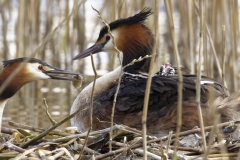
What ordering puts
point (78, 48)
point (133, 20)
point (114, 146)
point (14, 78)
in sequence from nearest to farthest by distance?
1. point (114, 146)
2. point (14, 78)
3. point (133, 20)
4. point (78, 48)

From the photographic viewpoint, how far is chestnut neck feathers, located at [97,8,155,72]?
5.96 m

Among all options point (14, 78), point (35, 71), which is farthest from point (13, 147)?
point (35, 71)

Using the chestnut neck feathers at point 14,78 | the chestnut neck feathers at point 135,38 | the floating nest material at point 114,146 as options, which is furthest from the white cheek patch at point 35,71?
the chestnut neck feathers at point 135,38

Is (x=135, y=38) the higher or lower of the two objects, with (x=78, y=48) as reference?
higher

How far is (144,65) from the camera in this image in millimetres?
5973

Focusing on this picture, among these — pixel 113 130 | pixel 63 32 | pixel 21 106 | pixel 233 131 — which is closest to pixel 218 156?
pixel 233 131

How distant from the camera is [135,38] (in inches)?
237

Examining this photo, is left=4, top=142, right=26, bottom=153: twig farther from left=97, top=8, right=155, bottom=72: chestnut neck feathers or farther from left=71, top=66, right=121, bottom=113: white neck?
left=97, top=8, right=155, bottom=72: chestnut neck feathers

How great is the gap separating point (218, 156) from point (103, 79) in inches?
77.1

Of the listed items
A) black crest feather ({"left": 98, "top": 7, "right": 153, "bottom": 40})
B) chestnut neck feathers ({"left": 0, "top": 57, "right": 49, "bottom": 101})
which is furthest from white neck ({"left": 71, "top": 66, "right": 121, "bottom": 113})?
chestnut neck feathers ({"left": 0, "top": 57, "right": 49, "bottom": 101})

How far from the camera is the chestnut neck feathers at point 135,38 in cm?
596

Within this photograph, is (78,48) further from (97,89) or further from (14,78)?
(14,78)

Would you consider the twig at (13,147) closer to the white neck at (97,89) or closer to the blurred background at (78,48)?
A: the white neck at (97,89)

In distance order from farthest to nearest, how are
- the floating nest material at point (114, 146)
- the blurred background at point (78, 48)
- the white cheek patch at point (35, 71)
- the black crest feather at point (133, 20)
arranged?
the blurred background at point (78, 48) → the black crest feather at point (133, 20) → the white cheek patch at point (35, 71) → the floating nest material at point (114, 146)
